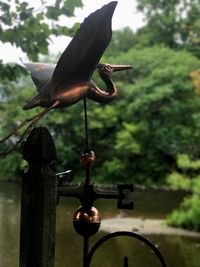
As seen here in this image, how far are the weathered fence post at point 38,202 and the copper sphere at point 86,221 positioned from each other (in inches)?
2.9

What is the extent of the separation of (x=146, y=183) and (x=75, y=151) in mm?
2030

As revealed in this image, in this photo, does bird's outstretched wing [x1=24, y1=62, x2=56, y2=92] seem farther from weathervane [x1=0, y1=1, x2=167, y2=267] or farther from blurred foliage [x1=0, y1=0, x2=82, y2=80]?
blurred foliage [x1=0, y1=0, x2=82, y2=80]

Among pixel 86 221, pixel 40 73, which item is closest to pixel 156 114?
pixel 40 73

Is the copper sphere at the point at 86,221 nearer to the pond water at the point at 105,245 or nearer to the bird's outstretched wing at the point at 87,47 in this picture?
the bird's outstretched wing at the point at 87,47

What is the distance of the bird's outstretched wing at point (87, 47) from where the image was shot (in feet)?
3.19

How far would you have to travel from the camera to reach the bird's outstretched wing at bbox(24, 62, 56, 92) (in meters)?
1.15

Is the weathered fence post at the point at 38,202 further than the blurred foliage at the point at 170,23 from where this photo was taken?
No

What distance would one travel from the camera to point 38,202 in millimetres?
993

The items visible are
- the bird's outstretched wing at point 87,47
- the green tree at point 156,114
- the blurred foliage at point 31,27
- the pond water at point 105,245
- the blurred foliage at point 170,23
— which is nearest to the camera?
the bird's outstretched wing at point 87,47

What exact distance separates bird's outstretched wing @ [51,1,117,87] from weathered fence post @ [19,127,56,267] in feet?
0.44

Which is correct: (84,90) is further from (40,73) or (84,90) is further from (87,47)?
(40,73)

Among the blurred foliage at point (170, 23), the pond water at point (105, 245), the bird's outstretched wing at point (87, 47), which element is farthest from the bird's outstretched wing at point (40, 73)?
A: the blurred foliage at point (170, 23)

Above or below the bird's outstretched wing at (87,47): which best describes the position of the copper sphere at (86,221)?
below

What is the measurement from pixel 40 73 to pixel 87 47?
0.24m
